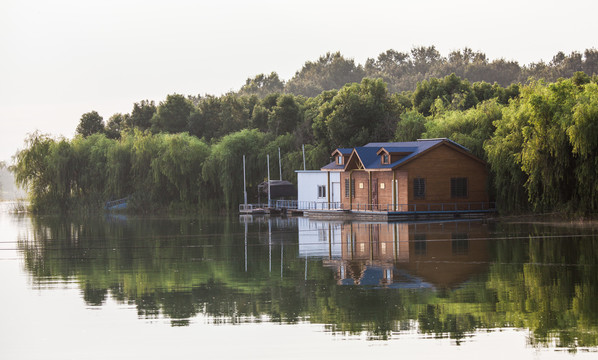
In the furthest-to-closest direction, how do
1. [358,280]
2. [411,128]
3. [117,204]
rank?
1. [117,204]
2. [411,128]
3. [358,280]

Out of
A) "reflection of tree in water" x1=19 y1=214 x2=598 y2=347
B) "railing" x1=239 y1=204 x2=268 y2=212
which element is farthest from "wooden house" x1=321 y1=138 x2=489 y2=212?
"railing" x1=239 y1=204 x2=268 y2=212

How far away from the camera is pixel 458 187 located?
171ft

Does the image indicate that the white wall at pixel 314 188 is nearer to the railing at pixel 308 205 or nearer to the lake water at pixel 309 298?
the railing at pixel 308 205

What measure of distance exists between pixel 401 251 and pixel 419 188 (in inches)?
828

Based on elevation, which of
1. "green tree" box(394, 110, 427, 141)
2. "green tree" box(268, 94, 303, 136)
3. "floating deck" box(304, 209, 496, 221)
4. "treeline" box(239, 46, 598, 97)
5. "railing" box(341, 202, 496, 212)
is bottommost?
"floating deck" box(304, 209, 496, 221)

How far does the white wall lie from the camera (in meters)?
58.1

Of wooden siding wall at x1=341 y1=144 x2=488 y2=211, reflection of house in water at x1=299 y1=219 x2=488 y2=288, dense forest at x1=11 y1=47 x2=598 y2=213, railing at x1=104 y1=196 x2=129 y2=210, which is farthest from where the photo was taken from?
railing at x1=104 y1=196 x2=129 y2=210

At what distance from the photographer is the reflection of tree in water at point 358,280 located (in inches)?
683

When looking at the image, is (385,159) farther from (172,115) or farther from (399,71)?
(399,71)

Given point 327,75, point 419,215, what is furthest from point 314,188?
point 327,75

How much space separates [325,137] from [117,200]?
66.6ft

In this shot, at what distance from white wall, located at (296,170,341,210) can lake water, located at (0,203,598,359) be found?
66.9ft

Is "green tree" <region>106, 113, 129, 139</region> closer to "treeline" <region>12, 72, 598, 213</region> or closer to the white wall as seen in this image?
"treeline" <region>12, 72, 598, 213</region>

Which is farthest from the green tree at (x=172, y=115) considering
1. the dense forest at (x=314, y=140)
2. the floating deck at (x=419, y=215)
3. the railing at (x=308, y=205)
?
the floating deck at (x=419, y=215)
